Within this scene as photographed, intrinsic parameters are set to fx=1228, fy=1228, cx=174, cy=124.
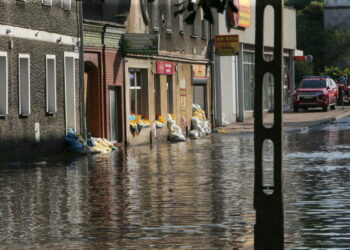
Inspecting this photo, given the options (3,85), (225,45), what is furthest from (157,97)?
(3,85)

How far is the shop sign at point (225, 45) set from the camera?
162 feet

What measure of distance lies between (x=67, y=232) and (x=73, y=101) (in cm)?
2152

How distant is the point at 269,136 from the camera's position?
33.2 feet

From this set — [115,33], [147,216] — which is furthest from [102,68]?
[147,216]

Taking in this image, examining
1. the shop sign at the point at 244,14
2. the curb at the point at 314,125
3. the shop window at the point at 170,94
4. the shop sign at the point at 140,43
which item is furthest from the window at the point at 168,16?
the shop sign at the point at 244,14

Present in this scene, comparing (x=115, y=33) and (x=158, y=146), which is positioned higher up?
(x=115, y=33)

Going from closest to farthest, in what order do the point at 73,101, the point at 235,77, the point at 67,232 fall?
the point at 67,232 → the point at 73,101 → the point at 235,77

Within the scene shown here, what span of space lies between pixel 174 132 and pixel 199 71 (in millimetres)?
7435

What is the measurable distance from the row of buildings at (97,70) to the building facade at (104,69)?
30 millimetres

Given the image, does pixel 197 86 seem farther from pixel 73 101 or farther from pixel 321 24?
pixel 321 24

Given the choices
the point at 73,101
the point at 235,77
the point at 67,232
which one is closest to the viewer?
the point at 67,232

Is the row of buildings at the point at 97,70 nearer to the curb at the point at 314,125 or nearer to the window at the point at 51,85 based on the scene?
the window at the point at 51,85

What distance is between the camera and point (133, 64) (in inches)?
1561

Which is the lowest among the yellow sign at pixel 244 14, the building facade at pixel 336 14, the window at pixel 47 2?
the window at pixel 47 2
